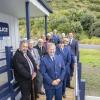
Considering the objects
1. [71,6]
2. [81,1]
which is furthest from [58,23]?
[81,1]

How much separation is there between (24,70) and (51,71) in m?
0.59

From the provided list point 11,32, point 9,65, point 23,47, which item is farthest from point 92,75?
point 9,65

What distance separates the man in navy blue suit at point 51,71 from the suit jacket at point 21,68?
0.45 metres

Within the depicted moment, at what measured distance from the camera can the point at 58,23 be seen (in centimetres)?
5134

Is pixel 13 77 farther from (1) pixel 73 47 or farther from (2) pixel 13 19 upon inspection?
(2) pixel 13 19

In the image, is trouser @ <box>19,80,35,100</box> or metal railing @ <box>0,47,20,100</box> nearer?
metal railing @ <box>0,47,20,100</box>

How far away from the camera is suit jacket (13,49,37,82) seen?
273 inches

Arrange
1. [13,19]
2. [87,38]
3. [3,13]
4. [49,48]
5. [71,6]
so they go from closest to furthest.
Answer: [49,48] < [3,13] < [13,19] < [87,38] < [71,6]

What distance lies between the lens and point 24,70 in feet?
Answer: 22.8

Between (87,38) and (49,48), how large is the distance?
143ft

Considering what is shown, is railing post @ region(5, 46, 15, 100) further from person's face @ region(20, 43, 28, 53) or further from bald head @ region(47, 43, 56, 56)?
bald head @ region(47, 43, 56, 56)

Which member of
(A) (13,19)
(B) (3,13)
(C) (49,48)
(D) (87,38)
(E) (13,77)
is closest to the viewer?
(C) (49,48)

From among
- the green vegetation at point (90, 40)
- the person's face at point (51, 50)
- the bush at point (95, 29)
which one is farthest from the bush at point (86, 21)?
the person's face at point (51, 50)

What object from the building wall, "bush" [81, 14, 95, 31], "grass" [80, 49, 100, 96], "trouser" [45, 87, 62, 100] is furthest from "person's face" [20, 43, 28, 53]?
"bush" [81, 14, 95, 31]
